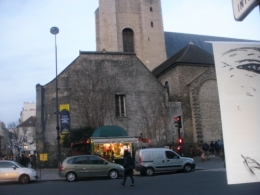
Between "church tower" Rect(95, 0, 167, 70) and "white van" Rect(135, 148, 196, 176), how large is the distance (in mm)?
26872

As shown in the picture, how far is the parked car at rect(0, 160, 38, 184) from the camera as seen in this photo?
1986cm

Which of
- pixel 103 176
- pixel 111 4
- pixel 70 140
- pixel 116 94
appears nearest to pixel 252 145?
pixel 103 176

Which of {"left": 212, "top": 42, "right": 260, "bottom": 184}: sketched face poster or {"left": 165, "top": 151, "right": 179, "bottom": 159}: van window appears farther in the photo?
{"left": 165, "top": 151, "right": 179, "bottom": 159}: van window

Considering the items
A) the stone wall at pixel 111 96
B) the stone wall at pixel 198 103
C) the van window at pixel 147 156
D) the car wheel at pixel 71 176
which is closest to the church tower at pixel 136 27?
the stone wall at pixel 198 103

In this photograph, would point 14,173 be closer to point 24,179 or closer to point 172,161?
point 24,179

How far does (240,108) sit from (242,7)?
92 cm

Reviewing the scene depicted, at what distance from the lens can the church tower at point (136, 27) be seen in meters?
47.6

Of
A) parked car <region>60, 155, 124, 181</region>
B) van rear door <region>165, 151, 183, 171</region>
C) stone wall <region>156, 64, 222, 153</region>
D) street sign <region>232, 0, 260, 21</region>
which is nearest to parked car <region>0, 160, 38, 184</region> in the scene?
parked car <region>60, 155, 124, 181</region>

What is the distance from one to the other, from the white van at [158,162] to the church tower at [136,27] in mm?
26872

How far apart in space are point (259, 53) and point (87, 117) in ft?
97.6

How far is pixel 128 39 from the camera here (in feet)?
160

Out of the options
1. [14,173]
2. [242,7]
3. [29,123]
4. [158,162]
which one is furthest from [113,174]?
[29,123]

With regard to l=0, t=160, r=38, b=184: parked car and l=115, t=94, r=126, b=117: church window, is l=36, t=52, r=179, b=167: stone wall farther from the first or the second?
l=0, t=160, r=38, b=184: parked car

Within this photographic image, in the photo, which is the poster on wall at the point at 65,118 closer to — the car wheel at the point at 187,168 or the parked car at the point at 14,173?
the parked car at the point at 14,173
